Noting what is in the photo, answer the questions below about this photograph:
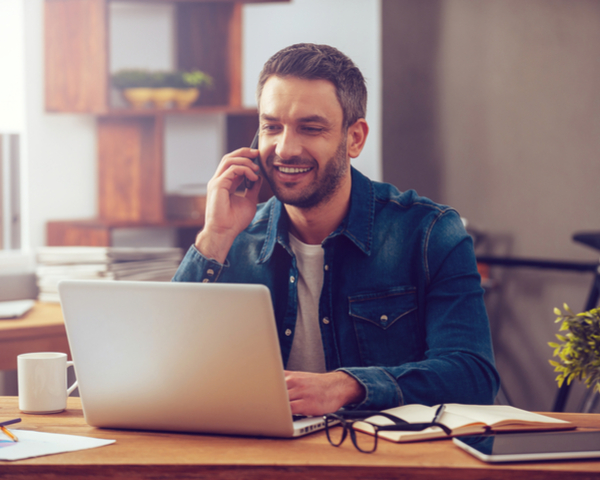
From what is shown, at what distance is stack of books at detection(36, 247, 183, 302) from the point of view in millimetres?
2455

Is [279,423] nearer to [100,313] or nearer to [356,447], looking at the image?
[356,447]

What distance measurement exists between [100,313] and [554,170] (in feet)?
8.84

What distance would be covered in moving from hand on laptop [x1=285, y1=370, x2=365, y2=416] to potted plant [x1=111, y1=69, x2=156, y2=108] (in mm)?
1964

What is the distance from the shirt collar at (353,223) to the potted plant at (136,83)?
1333mm

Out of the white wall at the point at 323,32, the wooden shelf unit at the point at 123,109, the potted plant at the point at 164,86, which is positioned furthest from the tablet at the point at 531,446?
the white wall at the point at 323,32

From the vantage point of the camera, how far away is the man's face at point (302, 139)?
5.21 feet

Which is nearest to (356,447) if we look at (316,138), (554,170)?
(316,138)

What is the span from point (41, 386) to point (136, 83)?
1.84 m

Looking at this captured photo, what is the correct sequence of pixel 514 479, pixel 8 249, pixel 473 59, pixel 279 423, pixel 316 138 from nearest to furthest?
pixel 514 479, pixel 279 423, pixel 316 138, pixel 8 249, pixel 473 59

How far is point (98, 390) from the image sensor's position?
1087 mm

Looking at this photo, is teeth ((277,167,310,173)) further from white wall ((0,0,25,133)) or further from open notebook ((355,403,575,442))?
white wall ((0,0,25,133))

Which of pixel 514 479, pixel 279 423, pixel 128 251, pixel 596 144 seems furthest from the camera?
pixel 596 144

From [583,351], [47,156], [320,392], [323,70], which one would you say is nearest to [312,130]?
[323,70]

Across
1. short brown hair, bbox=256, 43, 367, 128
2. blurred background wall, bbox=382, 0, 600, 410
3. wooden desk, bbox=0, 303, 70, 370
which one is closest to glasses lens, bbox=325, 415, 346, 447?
short brown hair, bbox=256, 43, 367, 128
